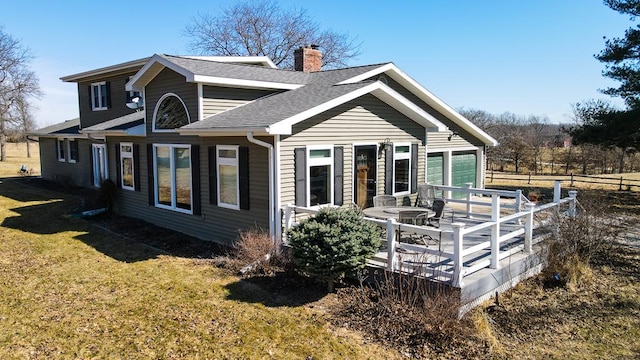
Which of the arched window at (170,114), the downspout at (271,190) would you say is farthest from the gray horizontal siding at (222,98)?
the downspout at (271,190)

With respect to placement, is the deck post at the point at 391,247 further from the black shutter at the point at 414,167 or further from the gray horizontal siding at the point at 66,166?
the gray horizontal siding at the point at 66,166

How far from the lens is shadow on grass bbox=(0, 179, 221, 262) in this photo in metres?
10.7

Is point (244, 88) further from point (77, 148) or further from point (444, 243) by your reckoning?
point (77, 148)

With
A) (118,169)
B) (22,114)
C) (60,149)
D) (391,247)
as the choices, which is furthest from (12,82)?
(391,247)

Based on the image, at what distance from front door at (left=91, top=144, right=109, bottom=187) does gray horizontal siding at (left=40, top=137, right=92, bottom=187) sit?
1581mm

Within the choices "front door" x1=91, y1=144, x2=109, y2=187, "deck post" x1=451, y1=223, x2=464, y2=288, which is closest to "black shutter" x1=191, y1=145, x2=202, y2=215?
"deck post" x1=451, y1=223, x2=464, y2=288

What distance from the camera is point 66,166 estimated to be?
75.8 feet

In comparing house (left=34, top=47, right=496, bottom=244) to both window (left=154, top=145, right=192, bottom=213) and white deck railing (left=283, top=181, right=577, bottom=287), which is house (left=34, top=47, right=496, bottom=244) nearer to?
window (left=154, top=145, right=192, bottom=213)

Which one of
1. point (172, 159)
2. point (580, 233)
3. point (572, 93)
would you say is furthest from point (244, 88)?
point (572, 93)

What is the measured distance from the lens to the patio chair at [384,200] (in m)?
11.2

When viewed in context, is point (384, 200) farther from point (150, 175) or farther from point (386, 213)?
point (150, 175)

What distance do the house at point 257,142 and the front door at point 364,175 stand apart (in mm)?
27

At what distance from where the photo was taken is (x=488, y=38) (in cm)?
2150

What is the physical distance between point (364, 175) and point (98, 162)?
13.0 metres
